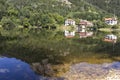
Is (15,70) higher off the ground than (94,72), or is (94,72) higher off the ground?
(15,70)

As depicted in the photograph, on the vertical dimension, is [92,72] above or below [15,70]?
below

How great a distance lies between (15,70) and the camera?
1545 inches

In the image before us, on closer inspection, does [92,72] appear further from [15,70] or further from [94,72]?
[15,70]

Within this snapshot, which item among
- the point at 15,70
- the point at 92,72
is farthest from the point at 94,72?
the point at 15,70

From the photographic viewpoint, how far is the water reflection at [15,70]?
115 ft

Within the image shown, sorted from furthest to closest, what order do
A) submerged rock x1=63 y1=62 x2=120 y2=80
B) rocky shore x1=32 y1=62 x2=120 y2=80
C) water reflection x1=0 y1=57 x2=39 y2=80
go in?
submerged rock x1=63 y1=62 x2=120 y2=80, water reflection x1=0 y1=57 x2=39 y2=80, rocky shore x1=32 y1=62 x2=120 y2=80

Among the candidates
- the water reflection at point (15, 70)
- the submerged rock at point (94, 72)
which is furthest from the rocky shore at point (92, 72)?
the water reflection at point (15, 70)

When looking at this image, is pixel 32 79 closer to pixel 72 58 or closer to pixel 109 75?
pixel 109 75

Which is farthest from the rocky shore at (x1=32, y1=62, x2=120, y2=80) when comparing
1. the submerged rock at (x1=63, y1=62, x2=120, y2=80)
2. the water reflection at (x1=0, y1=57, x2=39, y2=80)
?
the water reflection at (x1=0, y1=57, x2=39, y2=80)

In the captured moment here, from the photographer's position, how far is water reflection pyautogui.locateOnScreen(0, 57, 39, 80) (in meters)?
35.0

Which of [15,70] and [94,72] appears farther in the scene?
[15,70]

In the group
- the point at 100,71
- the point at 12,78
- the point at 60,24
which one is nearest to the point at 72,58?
the point at 100,71

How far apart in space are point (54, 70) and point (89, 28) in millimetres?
119600

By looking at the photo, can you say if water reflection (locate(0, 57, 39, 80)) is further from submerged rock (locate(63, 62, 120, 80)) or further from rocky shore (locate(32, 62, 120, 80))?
submerged rock (locate(63, 62, 120, 80))
